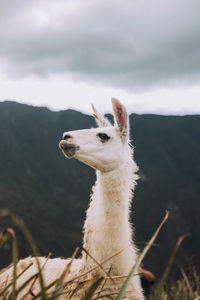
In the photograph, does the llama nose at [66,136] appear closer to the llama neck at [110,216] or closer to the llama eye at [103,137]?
the llama eye at [103,137]

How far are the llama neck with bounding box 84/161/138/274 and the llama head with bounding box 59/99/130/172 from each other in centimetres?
11

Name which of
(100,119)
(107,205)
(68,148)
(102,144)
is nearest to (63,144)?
(68,148)

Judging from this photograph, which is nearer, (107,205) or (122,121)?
(107,205)

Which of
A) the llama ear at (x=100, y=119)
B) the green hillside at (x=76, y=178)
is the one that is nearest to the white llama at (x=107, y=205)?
the llama ear at (x=100, y=119)

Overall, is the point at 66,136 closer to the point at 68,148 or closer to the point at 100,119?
the point at 68,148

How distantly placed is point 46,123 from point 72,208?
2441 centimetres

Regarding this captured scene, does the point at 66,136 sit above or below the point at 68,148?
above

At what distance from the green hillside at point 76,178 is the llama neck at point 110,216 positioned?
46502 millimetres

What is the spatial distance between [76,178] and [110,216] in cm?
7551

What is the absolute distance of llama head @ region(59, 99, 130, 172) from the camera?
9.93ft

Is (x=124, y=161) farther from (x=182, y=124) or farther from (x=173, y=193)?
(x=182, y=124)

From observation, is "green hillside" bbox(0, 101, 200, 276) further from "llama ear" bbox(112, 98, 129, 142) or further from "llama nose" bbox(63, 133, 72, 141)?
"llama nose" bbox(63, 133, 72, 141)

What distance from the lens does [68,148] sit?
9.72ft

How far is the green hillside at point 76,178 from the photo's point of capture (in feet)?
189
